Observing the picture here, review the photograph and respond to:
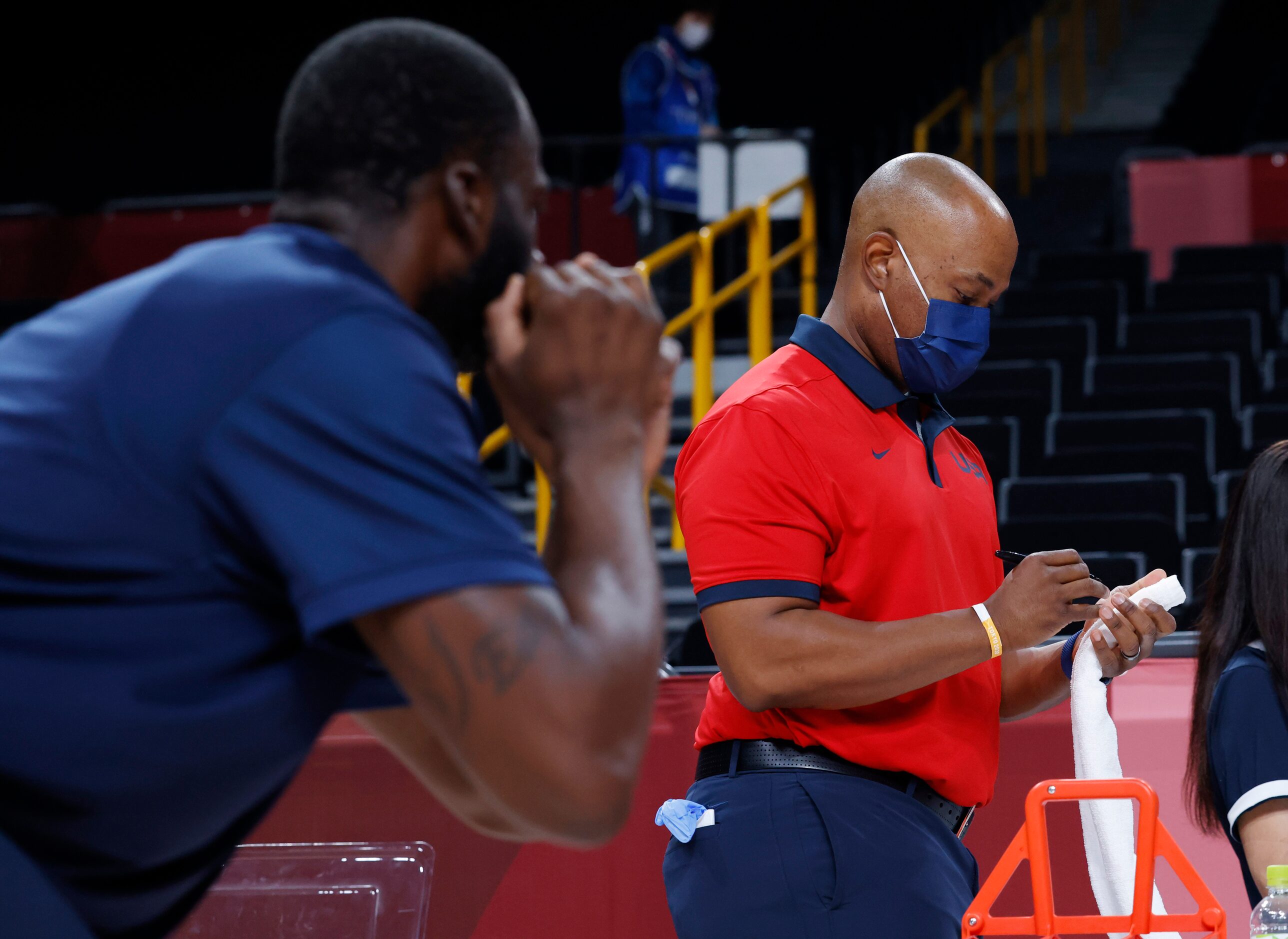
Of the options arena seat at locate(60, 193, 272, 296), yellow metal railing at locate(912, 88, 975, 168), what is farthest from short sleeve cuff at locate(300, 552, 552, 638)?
yellow metal railing at locate(912, 88, 975, 168)

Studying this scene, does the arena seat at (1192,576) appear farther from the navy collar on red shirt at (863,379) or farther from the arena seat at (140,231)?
the arena seat at (140,231)

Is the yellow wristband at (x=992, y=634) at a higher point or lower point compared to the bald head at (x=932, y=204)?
lower

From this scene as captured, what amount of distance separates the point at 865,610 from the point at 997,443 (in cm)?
349

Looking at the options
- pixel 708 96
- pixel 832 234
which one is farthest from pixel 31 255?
pixel 832 234

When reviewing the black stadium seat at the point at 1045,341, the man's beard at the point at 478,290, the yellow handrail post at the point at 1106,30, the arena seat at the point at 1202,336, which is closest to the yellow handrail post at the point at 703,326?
the black stadium seat at the point at 1045,341

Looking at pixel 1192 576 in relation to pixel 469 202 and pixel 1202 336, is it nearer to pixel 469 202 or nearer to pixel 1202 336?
pixel 1202 336

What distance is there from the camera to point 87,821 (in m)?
0.89

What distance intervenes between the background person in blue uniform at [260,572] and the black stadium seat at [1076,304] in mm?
6477

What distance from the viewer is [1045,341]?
6.70 meters

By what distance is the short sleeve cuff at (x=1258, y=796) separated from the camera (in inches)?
87.0

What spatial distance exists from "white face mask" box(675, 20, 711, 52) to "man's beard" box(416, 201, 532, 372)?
6895 mm

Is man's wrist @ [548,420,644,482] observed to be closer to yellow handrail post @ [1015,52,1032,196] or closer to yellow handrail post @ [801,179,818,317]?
yellow handrail post @ [801,179,818,317]

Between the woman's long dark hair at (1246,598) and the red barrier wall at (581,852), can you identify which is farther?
the red barrier wall at (581,852)

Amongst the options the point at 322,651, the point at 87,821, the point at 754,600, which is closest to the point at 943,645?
the point at 754,600
